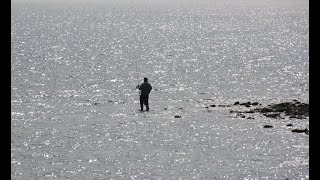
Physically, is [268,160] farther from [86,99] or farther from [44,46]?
[44,46]

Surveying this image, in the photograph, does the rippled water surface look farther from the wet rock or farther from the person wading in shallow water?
the wet rock

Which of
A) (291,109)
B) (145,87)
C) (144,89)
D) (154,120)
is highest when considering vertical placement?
(145,87)

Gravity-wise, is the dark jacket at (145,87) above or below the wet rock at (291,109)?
above

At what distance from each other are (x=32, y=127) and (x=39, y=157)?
25.7ft

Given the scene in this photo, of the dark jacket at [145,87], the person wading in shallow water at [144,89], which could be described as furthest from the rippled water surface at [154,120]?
the dark jacket at [145,87]

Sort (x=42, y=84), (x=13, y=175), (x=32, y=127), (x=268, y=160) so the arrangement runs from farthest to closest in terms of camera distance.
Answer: (x=42, y=84), (x=32, y=127), (x=268, y=160), (x=13, y=175)

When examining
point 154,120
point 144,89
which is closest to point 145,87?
point 144,89

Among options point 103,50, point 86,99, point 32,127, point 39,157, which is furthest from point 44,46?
point 39,157

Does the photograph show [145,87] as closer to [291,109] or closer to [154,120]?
[154,120]

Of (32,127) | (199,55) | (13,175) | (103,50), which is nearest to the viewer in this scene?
(13,175)

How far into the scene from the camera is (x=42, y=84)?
62.0 m

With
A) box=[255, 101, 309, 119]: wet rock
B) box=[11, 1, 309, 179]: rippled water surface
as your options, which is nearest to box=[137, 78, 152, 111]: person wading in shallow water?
box=[11, 1, 309, 179]: rippled water surface

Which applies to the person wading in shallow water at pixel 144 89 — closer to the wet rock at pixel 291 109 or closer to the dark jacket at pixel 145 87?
the dark jacket at pixel 145 87

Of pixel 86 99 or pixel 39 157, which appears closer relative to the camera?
pixel 39 157
